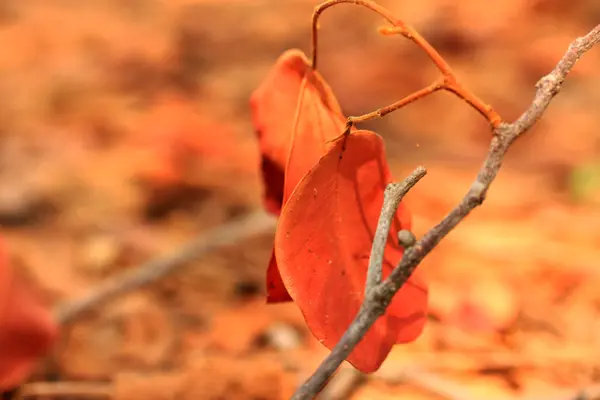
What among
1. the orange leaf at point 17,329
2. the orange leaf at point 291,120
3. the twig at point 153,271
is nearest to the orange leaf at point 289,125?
the orange leaf at point 291,120

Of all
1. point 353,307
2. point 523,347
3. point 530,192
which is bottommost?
point 530,192

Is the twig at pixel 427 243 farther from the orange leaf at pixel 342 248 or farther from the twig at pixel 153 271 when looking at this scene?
the twig at pixel 153 271

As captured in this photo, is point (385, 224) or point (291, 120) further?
point (291, 120)

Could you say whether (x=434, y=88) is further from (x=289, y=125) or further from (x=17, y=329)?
(x=17, y=329)

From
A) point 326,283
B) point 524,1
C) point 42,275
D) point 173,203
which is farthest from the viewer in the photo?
point 524,1

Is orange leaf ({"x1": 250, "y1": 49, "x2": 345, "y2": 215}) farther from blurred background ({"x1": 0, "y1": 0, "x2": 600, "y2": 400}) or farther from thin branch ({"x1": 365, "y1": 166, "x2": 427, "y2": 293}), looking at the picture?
blurred background ({"x1": 0, "y1": 0, "x2": 600, "y2": 400})

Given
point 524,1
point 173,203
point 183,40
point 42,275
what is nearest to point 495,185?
point 173,203

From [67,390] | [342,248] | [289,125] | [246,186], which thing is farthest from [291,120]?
[246,186]

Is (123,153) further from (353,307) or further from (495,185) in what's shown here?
(353,307)
